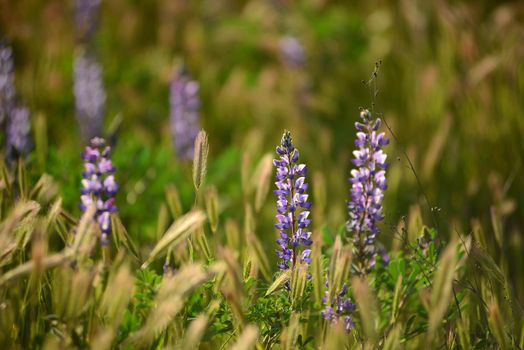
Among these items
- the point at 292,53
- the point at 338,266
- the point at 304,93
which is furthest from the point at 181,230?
the point at 292,53

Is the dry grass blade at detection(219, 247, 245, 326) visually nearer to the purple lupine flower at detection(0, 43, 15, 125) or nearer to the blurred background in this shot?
the blurred background

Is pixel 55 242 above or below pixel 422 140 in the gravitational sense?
below

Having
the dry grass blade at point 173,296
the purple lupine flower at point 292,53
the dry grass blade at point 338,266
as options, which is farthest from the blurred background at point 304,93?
the dry grass blade at point 173,296

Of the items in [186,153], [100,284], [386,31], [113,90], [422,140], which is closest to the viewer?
[100,284]

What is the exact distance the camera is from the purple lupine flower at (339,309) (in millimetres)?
971

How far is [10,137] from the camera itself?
1668 millimetres

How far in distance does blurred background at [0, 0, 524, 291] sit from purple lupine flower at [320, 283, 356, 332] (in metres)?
0.37

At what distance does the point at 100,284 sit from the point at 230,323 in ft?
0.66

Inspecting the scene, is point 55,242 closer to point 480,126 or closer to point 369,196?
point 369,196

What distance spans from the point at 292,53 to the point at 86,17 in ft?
2.63

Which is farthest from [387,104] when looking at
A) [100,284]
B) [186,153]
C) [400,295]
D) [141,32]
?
[100,284]

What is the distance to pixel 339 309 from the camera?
0.99 meters

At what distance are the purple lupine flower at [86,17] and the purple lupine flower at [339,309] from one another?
1.81 metres

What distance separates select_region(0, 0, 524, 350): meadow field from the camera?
908mm
